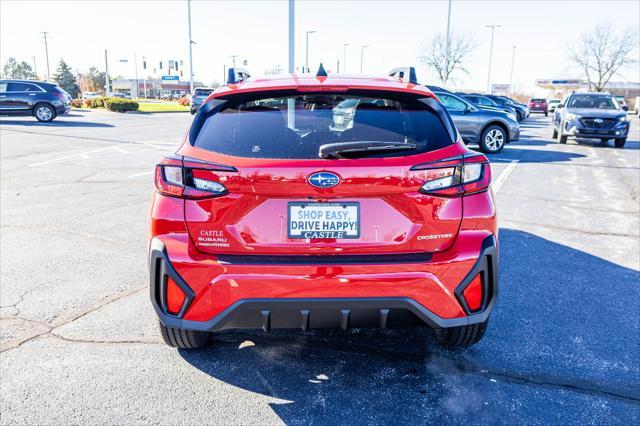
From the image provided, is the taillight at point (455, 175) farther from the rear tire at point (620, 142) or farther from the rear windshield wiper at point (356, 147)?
the rear tire at point (620, 142)

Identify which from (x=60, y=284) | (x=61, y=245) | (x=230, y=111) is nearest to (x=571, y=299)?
(x=230, y=111)

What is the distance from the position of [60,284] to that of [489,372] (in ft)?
11.4

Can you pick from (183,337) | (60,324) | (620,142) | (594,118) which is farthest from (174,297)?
(620,142)

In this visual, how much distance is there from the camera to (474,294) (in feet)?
8.95

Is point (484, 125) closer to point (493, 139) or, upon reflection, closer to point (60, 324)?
point (493, 139)

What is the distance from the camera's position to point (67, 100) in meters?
23.8

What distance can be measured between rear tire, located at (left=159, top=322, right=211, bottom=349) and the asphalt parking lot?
0.11 metres

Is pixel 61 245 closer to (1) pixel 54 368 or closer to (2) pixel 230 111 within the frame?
(1) pixel 54 368

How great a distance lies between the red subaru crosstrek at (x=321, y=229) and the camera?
2.55 metres

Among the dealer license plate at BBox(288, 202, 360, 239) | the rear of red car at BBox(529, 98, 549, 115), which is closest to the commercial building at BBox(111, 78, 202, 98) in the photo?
the rear of red car at BBox(529, 98, 549, 115)

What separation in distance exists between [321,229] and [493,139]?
1343cm

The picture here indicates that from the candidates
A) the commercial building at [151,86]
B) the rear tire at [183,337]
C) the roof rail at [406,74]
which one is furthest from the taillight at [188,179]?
the commercial building at [151,86]

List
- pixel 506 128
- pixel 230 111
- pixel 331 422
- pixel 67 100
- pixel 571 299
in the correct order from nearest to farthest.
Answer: pixel 331 422
pixel 230 111
pixel 571 299
pixel 506 128
pixel 67 100

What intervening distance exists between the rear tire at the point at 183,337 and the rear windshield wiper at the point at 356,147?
132 centimetres
